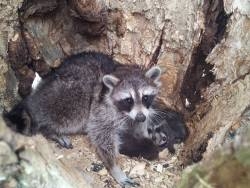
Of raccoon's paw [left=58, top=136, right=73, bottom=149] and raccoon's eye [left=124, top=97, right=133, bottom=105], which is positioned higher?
raccoon's eye [left=124, top=97, right=133, bottom=105]

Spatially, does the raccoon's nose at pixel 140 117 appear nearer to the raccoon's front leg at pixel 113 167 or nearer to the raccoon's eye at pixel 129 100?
the raccoon's eye at pixel 129 100

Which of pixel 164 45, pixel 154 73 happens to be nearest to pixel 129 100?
pixel 154 73

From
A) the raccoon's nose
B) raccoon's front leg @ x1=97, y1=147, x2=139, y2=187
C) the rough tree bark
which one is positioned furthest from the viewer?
the raccoon's nose

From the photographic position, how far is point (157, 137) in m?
4.42

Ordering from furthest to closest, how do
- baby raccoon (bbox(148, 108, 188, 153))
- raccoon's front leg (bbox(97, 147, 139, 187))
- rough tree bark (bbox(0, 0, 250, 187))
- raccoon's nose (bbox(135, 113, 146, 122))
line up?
A: 1. baby raccoon (bbox(148, 108, 188, 153))
2. raccoon's nose (bbox(135, 113, 146, 122))
3. raccoon's front leg (bbox(97, 147, 139, 187))
4. rough tree bark (bbox(0, 0, 250, 187))

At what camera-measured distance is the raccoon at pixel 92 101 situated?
428 cm

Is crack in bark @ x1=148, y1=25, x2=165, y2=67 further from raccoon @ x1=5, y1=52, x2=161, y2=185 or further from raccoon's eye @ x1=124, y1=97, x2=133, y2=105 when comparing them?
raccoon's eye @ x1=124, y1=97, x2=133, y2=105

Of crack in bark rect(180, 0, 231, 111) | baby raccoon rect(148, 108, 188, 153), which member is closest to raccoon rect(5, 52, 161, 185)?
baby raccoon rect(148, 108, 188, 153)

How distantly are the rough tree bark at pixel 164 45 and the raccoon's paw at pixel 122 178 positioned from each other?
421 millimetres

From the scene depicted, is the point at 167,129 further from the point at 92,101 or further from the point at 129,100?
the point at 92,101

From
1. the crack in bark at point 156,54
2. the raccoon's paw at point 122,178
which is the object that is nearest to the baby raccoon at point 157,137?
the raccoon's paw at point 122,178

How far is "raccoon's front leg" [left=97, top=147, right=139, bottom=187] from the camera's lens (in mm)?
3949

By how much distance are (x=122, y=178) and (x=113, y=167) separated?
128 mm

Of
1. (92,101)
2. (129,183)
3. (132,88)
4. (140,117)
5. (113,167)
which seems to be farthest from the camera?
(92,101)
